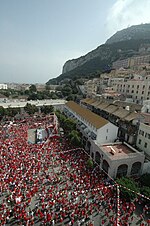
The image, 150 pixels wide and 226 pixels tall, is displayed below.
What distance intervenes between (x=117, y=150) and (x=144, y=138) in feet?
16.0

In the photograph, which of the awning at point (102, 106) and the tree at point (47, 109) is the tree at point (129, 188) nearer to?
the awning at point (102, 106)

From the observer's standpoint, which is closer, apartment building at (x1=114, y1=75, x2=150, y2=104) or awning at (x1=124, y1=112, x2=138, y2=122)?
awning at (x1=124, y1=112, x2=138, y2=122)

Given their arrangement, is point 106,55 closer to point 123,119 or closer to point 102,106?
point 102,106

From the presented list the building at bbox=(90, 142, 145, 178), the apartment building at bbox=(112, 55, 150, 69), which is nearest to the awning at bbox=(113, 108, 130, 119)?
the building at bbox=(90, 142, 145, 178)

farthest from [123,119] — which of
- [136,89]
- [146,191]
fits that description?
[136,89]

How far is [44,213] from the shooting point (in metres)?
16.5

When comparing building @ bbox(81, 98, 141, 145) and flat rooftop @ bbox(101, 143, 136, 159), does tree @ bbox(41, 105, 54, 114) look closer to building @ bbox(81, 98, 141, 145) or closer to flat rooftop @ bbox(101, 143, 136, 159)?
building @ bbox(81, 98, 141, 145)

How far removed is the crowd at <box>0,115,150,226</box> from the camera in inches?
648

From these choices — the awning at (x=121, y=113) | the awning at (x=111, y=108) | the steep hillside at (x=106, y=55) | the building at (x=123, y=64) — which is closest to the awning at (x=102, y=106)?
the awning at (x=111, y=108)

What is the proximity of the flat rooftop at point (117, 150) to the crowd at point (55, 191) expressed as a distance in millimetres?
3195

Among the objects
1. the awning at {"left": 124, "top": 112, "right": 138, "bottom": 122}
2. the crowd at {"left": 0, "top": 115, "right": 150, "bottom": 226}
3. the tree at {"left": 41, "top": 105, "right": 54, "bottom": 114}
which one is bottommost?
the crowd at {"left": 0, "top": 115, "right": 150, "bottom": 226}

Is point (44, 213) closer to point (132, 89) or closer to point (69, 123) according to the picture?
point (69, 123)

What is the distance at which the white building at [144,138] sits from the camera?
2608 cm

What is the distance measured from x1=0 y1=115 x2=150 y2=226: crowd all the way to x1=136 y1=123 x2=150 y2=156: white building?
26.3ft
